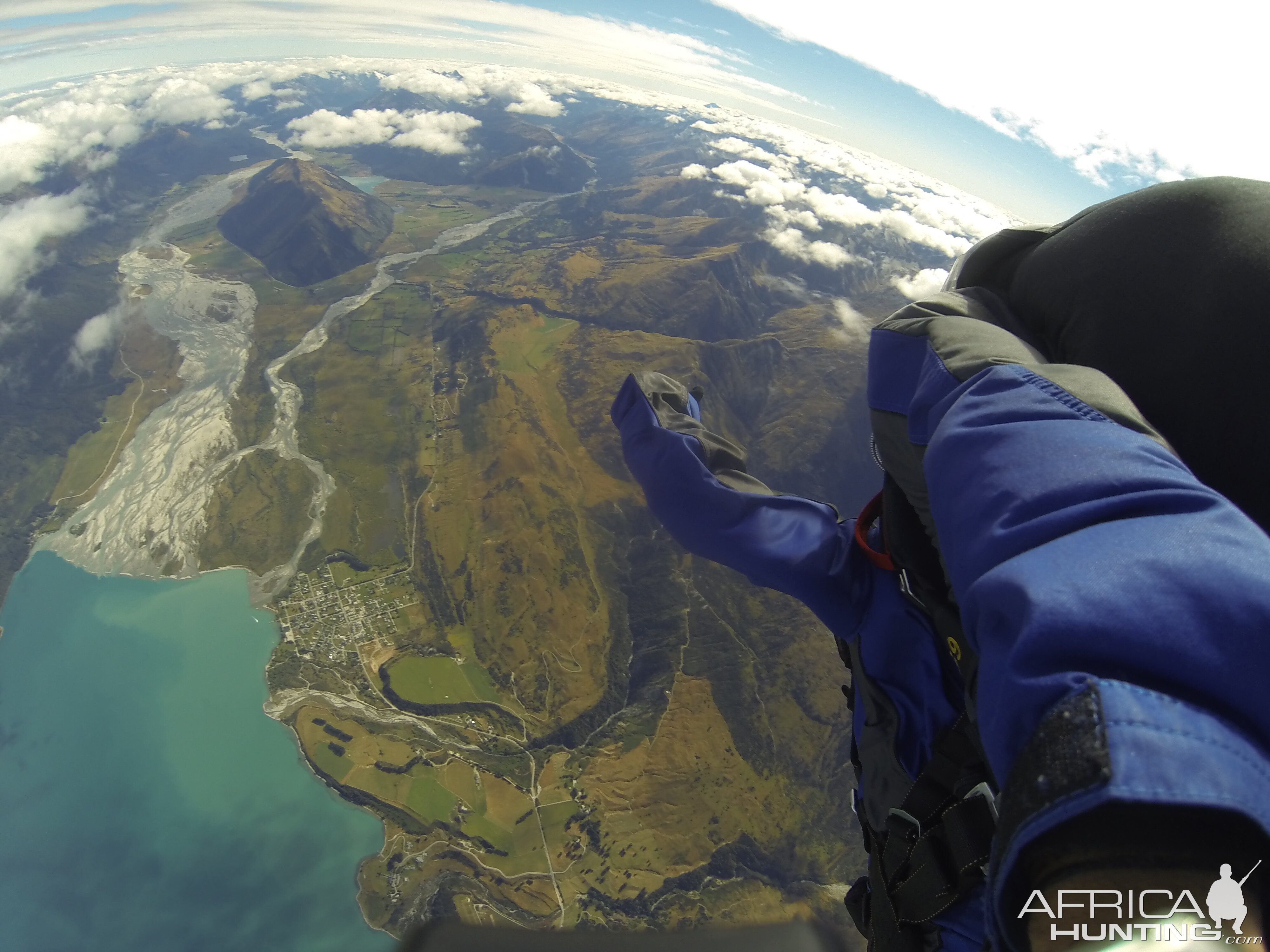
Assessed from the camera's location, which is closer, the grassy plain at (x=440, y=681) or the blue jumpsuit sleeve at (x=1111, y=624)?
the blue jumpsuit sleeve at (x=1111, y=624)

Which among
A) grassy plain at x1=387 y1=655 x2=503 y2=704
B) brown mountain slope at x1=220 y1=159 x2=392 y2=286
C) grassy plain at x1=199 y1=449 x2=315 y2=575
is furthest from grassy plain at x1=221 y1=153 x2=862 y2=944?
brown mountain slope at x1=220 y1=159 x2=392 y2=286

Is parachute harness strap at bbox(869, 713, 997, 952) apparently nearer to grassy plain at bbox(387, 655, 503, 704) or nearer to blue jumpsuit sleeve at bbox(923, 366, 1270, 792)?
blue jumpsuit sleeve at bbox(923, 366, 1270, 792)

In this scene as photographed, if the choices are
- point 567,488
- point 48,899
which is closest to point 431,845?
point 48,899

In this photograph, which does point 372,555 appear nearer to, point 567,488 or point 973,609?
point 567,488

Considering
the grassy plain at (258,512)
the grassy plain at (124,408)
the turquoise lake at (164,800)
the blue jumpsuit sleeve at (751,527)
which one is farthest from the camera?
the grassy plain at (124,408)

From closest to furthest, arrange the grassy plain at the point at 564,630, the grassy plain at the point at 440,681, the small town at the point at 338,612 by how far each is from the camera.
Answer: the grassy plain at the point at 564,630 < the grassy plain at the point at 440,681 < the small town at the point at 338,612

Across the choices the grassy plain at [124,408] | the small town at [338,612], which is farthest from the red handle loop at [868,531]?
the grassy plain at [124,408]

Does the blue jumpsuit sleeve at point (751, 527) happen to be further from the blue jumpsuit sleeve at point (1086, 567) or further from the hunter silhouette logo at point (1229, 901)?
the hunter silhouette logo at point (1229, 901)
